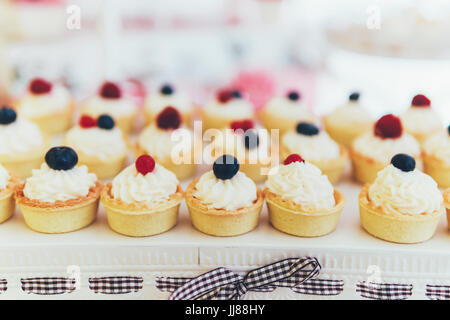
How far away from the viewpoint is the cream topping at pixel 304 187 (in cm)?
145

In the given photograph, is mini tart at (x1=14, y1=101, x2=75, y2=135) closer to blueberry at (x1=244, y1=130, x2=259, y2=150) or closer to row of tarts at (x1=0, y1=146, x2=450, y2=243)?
row of tarts at (x1=0, y1=146, x2=450, y2=243)

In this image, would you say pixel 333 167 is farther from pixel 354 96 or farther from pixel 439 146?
pixel 354 96

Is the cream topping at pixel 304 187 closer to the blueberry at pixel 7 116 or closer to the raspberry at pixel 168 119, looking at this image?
the raspberry at pixel 168 119

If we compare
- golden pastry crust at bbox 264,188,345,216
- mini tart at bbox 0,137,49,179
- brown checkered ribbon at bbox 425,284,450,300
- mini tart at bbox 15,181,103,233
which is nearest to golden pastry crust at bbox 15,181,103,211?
mini tart at bbox 15,181,103,233

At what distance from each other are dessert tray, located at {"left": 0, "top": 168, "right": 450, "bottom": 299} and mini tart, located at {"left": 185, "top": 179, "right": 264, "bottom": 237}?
3 centimetres

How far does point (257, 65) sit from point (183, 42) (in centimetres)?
66

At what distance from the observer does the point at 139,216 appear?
1.42 metres

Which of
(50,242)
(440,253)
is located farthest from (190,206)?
(440,253)

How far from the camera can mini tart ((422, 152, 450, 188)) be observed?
1722 millimetres

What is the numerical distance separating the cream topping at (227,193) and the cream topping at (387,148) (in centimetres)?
52

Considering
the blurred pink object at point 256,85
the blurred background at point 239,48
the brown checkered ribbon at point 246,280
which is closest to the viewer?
the brown checkered ribbon at point 246,280

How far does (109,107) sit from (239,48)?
7.40ft

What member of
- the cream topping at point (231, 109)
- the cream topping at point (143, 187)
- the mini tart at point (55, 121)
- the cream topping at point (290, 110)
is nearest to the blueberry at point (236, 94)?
the cream topping at point (231, 109)

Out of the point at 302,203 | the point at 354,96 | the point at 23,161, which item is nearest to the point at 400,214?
the point at 302,203
